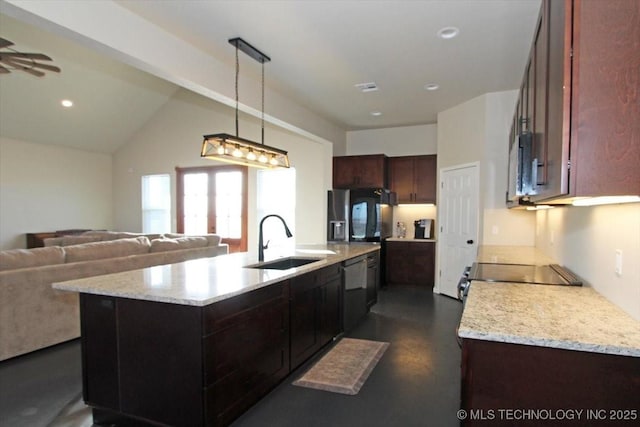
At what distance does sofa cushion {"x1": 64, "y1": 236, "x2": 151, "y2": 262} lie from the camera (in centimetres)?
372

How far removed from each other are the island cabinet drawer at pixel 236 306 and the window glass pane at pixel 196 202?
5.83 m

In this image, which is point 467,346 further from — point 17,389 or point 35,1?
point 17,389

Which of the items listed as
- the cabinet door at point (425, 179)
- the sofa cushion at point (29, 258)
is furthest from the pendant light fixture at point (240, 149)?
the cabinet door at point (425, 179)

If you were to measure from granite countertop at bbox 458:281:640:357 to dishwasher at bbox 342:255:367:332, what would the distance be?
1.96 metres

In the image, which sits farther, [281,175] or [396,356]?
[281,175]

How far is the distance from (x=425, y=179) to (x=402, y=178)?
1.36 feet

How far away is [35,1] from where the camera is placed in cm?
216

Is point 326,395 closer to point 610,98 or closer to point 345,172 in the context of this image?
point 610,98

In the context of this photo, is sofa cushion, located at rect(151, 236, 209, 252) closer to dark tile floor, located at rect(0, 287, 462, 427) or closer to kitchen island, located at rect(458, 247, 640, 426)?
dark tile floor, located at rect(0, 287, 462, 427)

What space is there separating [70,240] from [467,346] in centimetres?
581

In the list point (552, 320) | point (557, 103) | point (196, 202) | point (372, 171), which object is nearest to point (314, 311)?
point (552, 320)

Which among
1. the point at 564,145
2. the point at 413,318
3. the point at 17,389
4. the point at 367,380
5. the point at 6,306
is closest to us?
the point at 564,145

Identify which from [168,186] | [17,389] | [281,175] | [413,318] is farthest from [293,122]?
[168,186]

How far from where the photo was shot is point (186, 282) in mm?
2332
